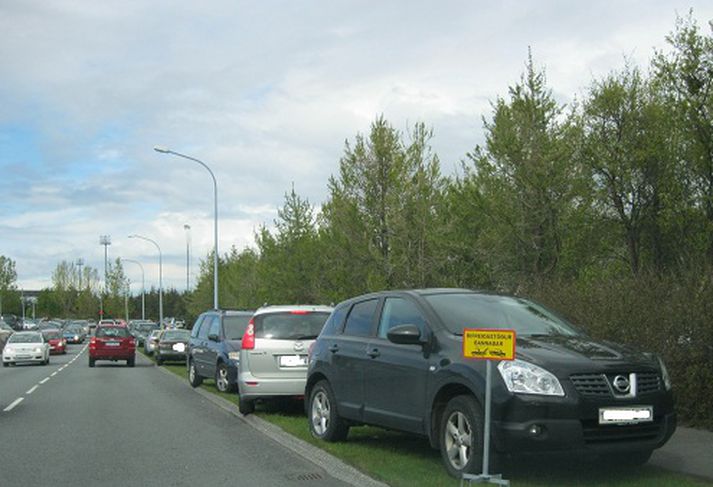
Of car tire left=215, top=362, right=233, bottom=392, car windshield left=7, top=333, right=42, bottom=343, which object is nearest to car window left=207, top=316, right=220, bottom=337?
car tire left=215, top=362, right=233, bottom=392

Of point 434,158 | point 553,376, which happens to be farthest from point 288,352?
point 434,158

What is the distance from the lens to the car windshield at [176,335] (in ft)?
107

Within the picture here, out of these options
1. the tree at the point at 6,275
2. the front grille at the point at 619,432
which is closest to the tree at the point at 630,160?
the front grille at the point at 619,432

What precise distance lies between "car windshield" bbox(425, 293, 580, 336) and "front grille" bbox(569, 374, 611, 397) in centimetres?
104

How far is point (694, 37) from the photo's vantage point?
65.6 ft

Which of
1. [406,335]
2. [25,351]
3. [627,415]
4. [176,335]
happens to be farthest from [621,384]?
[25,351]

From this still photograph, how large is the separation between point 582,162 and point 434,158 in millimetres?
5082

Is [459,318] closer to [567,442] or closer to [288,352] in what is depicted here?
[567,442]

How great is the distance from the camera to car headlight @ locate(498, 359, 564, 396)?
727 cm

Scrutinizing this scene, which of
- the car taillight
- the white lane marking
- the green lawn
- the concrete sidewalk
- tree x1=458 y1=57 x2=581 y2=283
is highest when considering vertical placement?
tree x1=458 y1=57 x2=581 y2=283

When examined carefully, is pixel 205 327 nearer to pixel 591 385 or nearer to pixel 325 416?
pixel 325 416

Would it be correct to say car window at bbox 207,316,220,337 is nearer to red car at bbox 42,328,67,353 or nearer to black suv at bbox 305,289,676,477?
black suv at bbox 305,289,676,477

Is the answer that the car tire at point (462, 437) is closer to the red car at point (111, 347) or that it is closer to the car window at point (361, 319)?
the car window at point (361, 319)

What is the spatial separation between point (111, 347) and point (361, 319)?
2509 cm
